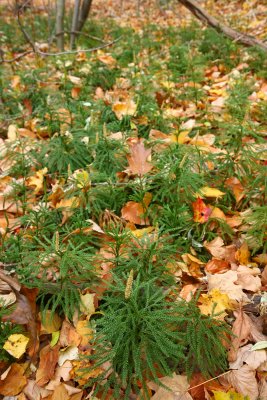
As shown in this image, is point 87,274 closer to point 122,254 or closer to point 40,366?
point 122,254

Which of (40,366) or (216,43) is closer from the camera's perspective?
(40,366)

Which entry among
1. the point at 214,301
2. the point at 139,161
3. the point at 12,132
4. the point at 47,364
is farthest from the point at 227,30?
the point at 47,364

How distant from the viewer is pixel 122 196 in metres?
2.23

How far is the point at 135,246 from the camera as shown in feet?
5.93

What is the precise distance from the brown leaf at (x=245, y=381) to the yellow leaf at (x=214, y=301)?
254mm

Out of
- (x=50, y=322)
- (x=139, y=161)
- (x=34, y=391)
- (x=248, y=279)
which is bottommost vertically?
(x=34, y=391)

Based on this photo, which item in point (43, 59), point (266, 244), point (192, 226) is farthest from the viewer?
point (43, 59)

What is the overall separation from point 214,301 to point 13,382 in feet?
3.05

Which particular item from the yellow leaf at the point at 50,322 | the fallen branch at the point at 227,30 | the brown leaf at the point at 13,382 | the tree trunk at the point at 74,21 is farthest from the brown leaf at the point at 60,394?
the tree trunk at the point at 74,21

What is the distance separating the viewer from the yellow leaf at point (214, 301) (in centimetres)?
161

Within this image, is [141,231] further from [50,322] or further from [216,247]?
[50,322]

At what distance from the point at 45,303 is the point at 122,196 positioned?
0.79 metres

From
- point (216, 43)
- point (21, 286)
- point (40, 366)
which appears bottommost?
point (40, 366)

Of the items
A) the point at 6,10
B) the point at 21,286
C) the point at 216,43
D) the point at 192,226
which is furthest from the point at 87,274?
the point at 6,10
